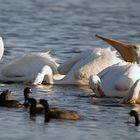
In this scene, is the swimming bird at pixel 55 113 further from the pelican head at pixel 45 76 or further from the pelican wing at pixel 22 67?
the pelican wing at pixel 22 67

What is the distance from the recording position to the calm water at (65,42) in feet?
38.7

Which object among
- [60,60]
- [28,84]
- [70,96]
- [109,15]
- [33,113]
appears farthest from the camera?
[109,15]

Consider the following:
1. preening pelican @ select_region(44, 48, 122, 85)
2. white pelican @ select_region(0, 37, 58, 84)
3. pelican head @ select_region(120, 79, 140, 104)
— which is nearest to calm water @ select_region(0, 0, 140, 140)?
pelican head @ select_region(120, 79, 140, 104)

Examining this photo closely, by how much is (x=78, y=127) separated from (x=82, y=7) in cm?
1713

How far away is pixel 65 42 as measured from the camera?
21656 mm

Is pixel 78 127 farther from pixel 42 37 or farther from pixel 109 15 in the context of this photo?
pixel 109 15

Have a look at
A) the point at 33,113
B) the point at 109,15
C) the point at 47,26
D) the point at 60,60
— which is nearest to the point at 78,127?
the point at 33,113

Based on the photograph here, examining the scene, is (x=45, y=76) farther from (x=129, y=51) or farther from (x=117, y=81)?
(x=117, y=81)

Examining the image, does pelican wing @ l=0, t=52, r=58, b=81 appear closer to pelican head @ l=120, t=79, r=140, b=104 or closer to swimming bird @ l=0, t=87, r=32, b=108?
swimming bird @ l=0, t=87, r=32, b=108

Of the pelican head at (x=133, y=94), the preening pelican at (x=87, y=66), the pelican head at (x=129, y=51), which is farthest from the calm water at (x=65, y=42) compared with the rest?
the pelican head at (x=129, y=51)

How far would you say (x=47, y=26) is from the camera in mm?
25031

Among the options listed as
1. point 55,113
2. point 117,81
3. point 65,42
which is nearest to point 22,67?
A: point 117,81

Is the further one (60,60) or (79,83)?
(60,60)

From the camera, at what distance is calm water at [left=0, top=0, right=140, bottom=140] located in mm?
11797
